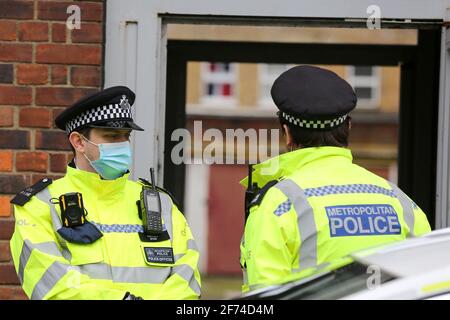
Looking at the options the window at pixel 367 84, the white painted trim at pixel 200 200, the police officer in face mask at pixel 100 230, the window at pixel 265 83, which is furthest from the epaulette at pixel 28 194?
the window at pixel 367 84

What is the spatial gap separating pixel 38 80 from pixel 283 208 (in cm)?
204

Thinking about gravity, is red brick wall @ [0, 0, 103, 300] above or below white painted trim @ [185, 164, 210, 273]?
above

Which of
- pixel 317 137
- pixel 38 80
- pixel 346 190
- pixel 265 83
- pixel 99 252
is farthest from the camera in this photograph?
pixel 265 83

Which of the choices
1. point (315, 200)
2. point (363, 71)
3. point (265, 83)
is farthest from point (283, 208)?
point (363, 71)

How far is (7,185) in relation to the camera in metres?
4.49

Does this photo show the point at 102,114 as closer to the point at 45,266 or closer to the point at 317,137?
the point at 45,266

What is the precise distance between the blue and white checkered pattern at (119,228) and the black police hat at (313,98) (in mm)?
718

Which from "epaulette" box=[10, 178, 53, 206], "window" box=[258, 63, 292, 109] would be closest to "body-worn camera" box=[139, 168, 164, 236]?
"epaulette" box=[10, 178, 53, 206]

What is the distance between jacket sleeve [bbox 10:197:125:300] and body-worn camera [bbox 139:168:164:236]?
275 millimetres

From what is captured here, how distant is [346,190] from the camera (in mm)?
2951

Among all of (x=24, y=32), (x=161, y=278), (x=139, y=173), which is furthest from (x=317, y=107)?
(x=24, y=32)

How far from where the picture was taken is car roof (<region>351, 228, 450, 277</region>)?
7.15 ft

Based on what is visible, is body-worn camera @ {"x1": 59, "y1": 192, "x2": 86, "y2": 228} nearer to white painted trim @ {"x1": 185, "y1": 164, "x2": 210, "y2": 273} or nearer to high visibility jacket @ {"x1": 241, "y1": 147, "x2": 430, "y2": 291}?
high visibility jacket @ {"x1": 241, "y1": 147, "x2": 430, "y2": 291}
